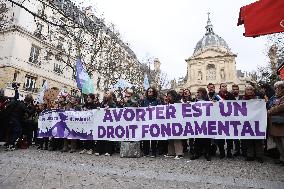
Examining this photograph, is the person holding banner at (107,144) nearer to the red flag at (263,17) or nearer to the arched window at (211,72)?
the red flag at (263,17)

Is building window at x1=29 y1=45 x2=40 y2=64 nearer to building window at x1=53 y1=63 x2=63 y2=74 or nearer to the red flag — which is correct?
building window at x1=53 y1=63 x2=63 y2=74

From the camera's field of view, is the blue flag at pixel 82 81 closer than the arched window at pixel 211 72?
Yes

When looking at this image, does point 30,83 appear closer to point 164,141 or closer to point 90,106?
point 90,106

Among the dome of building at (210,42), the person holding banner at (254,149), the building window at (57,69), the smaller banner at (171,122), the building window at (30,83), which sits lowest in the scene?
the person holding banner at (254,149)

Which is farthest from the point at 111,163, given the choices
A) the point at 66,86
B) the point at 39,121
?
the point at 66,86

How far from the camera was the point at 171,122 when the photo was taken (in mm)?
7707

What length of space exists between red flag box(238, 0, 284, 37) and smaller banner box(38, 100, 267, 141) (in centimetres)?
254

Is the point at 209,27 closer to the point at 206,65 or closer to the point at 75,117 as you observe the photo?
the point at 206,65

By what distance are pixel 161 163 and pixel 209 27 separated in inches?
3067

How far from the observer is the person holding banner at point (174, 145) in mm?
7529

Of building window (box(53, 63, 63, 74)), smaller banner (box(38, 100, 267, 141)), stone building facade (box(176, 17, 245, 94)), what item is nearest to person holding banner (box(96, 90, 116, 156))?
smaller banner (box(38, 100, 267, 141))

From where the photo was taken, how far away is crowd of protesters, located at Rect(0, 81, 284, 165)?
6.68 meters

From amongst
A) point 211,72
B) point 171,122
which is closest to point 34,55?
point 171,122

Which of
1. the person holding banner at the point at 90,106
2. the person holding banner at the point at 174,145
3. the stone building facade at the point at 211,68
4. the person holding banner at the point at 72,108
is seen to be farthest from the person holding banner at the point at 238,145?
the stone building facade at the point at 211,68
